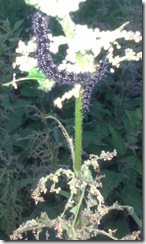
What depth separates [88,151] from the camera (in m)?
1.06

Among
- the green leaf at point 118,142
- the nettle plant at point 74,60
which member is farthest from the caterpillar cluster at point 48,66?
the green leaf at point 118,142

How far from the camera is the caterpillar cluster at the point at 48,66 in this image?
2.35 ft

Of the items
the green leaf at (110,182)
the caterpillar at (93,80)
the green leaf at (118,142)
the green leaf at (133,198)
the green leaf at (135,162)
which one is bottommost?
the green leaf at (133,198)

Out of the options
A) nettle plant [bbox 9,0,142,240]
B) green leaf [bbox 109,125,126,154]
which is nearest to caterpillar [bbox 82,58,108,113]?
nettle plant [bbox 9,0,142,240]

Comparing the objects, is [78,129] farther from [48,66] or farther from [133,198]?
[133,198]

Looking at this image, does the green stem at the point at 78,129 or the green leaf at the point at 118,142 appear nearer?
the green stem at the point at 78,129

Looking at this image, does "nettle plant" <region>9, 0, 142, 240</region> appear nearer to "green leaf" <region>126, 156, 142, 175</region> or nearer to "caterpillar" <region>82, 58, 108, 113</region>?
"caterpillar" <region>82, 58, 108, 113</region>

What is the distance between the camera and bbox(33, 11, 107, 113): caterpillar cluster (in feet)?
2.35

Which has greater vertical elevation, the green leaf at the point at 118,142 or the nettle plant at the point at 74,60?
the nettle plant at the point at 74,60

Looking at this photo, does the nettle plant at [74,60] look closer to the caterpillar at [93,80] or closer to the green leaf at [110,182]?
the caterpillar at [93,80]

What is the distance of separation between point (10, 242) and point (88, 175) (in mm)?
280

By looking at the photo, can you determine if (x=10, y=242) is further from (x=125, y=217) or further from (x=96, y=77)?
(x=96, y=77)

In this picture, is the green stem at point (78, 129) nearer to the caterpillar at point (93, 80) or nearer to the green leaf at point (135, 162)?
the caterpillar at point (93, 80)

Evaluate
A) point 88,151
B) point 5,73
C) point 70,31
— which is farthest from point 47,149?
point 70,31
